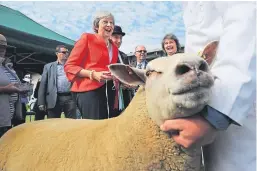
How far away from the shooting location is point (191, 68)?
1.67 meters

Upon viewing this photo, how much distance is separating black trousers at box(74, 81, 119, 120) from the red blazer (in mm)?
62

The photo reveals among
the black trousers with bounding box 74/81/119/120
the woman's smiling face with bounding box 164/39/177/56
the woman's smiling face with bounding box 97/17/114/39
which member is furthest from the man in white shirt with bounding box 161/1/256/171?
the woman's smiling face with bounding box 164/39/177/56

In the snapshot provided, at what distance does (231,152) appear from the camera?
5.56 feet

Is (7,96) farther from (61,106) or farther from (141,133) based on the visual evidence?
(141,133)

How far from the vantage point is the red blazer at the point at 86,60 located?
3982 mm

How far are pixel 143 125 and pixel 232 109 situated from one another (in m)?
0.69

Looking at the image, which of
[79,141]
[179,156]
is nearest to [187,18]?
[179,156]

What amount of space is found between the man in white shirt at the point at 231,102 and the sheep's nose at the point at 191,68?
0.05m

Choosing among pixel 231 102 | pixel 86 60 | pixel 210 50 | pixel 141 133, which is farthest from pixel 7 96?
pixel 231 102

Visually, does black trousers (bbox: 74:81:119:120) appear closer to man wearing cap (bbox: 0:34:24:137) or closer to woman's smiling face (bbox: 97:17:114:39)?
woman's smiling face (bbox: 97:17:114:39)

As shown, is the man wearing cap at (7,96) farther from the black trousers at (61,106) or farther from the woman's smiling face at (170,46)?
the woman's smiling face at (170,46)

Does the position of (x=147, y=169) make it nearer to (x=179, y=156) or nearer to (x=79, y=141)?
(x=179, y=156)

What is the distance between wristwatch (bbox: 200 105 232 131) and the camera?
158cm

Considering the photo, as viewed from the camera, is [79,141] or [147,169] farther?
[79,141]
